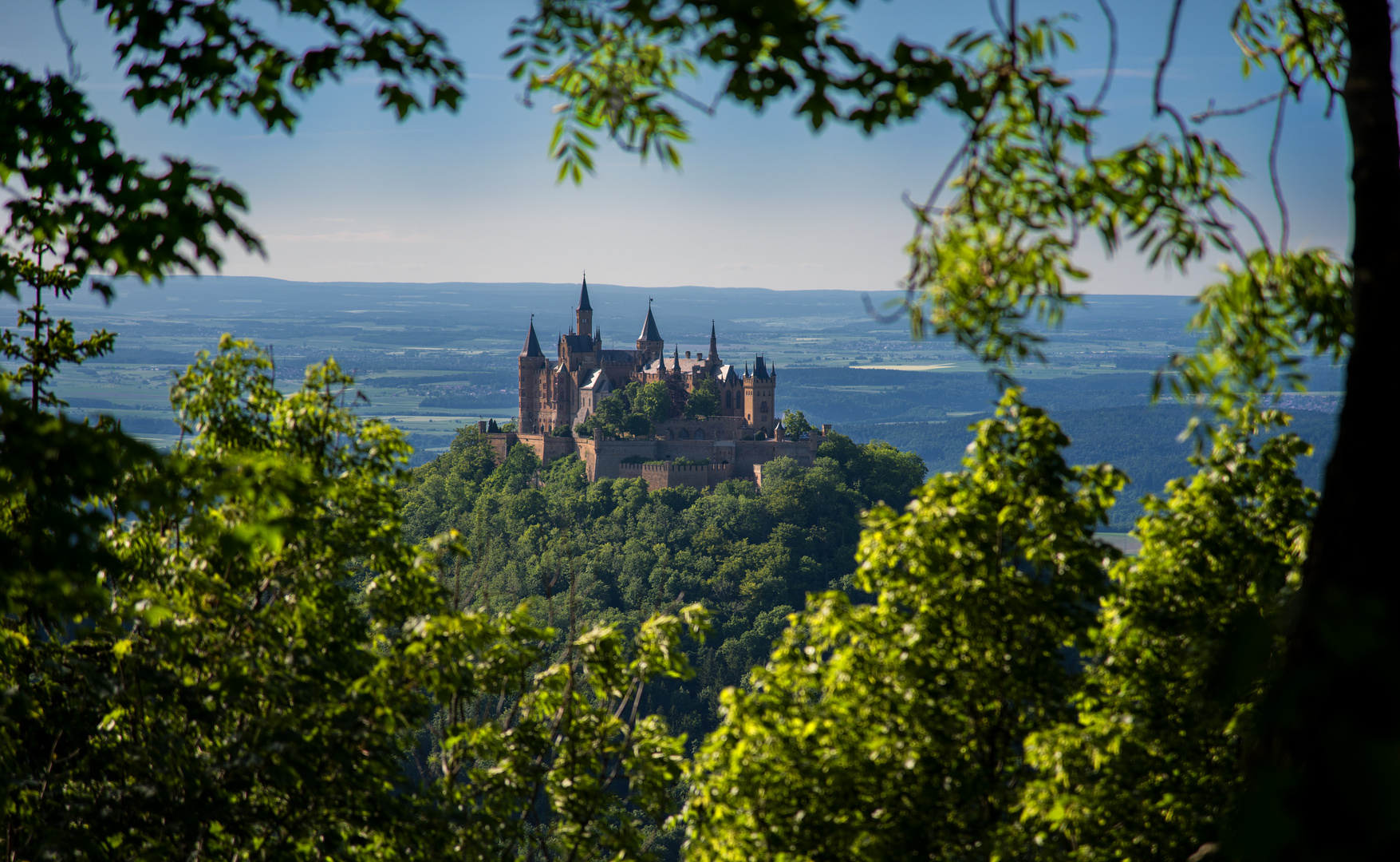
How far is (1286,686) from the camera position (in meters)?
1.82

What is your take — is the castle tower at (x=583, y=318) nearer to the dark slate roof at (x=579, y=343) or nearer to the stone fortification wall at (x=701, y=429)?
the dark slate roof at (x=579, y=343)

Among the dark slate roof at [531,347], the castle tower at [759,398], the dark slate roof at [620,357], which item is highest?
the dark slate roof at [531,347]

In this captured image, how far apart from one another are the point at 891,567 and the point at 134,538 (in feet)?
18.0

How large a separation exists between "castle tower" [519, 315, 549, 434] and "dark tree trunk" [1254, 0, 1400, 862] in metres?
99.8

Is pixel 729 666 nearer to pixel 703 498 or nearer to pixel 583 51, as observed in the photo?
pixel 703 498

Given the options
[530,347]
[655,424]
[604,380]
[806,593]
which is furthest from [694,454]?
[806,593]

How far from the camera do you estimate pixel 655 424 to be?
95312 millimetres

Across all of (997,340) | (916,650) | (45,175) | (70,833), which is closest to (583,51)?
(997,340)

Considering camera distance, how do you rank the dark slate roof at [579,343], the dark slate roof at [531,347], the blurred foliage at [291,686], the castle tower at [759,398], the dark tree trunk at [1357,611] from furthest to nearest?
the dark slate roof at [579,343] < the dark slate roof at [531,347] < the castle tower at [759,398] < the blurred foliage at [291,686] < the dark tree trunk at [1357,611]

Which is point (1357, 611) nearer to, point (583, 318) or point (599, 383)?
point (599, 383)

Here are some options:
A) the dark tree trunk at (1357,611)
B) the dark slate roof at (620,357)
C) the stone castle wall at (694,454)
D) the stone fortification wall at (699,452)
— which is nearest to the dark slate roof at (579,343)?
the dark slate roof at (620,357)

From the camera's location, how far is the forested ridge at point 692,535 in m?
78.0

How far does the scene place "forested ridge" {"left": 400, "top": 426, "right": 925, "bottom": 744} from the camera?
7800cm

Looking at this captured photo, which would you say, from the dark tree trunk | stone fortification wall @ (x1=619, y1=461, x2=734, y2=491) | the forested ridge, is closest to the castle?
stone fortification wall @ (x1=619, y1=461, x2=734, y2=491)
